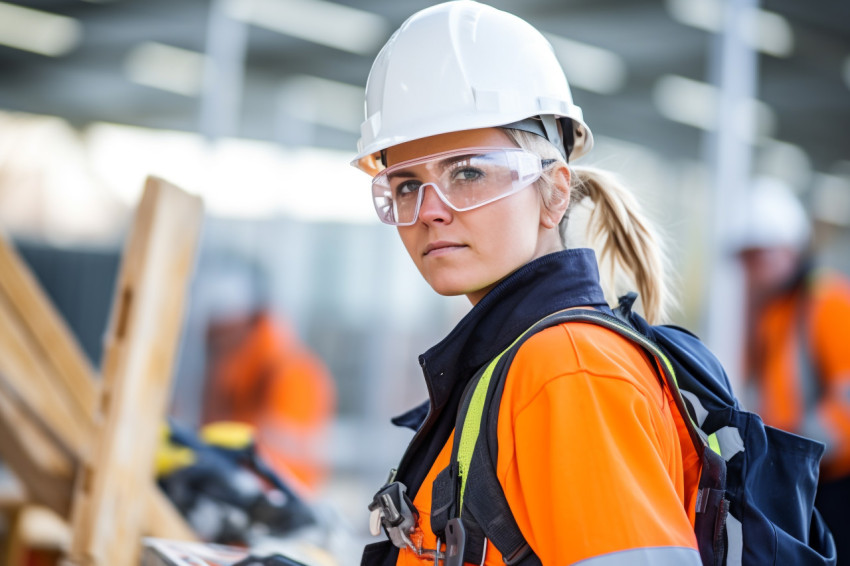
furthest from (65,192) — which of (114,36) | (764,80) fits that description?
(764,80)

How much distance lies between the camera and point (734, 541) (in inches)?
44.8

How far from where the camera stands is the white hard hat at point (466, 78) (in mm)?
1340

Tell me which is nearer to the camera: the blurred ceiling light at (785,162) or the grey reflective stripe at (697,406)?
the grey reflective stripe at (697,406)

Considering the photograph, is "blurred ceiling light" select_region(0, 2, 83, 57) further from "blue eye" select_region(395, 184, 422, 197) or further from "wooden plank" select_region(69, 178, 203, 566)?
"blue eye" select_region(395, 184, 422, 197)

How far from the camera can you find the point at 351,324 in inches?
→ 305

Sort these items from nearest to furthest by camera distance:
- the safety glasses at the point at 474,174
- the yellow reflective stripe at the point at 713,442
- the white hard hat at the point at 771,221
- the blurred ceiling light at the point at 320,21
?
the yellow reflective stripe at the point at 713,442 → the safety glasses at the point at 474,174 → the white hard hat at the point at 771,221 → the blurred ceiling light at the point at 320,21

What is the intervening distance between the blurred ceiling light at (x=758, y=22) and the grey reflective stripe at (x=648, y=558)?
4.71m

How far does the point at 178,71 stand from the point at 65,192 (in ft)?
5.99

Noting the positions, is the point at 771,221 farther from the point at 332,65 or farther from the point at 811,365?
the point at 332,65

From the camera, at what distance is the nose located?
1.32m

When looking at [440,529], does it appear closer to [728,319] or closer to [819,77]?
[728,319]

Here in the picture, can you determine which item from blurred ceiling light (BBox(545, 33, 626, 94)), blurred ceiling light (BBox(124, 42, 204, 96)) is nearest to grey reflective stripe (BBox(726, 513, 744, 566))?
blurred ceiling light (BBox(545, 33, 626, 94))

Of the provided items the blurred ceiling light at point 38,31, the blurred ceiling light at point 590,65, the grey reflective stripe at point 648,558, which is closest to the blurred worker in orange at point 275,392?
the blurred ceiling light at point 590,65

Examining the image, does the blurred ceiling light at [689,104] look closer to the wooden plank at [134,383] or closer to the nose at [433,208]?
the wooden plank at [134,383]
